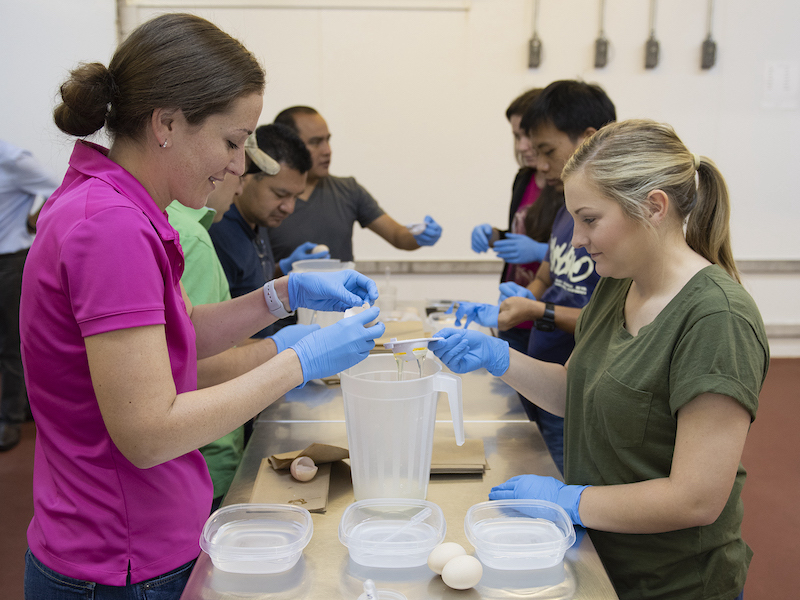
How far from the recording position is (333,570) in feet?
3.18

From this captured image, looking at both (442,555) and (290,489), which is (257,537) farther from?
(442,555)

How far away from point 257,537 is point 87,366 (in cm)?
37

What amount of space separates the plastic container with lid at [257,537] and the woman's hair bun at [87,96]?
0.65m

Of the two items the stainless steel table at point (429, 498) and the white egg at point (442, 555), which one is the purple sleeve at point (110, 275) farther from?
the white egg at point (442, 555)

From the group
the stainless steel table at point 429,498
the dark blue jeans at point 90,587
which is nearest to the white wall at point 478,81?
the stainless steel table at point 429,498

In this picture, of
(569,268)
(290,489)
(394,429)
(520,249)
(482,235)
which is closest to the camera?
(394,429)

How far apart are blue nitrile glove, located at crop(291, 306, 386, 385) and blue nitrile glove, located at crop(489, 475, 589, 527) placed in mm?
347

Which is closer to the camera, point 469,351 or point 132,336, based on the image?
point 132,336

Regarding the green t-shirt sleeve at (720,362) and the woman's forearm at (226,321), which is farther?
the woman's forearm at (226,321)

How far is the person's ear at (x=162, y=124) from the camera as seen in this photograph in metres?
0.96

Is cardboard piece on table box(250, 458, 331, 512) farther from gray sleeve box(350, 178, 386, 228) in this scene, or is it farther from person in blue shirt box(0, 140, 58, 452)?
person in blue shirt box(0, 140, 58, 452)

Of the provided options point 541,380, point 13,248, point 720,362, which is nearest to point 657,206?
point 720,362

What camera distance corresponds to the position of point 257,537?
1.01 meters

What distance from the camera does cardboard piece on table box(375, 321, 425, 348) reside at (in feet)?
6.28
